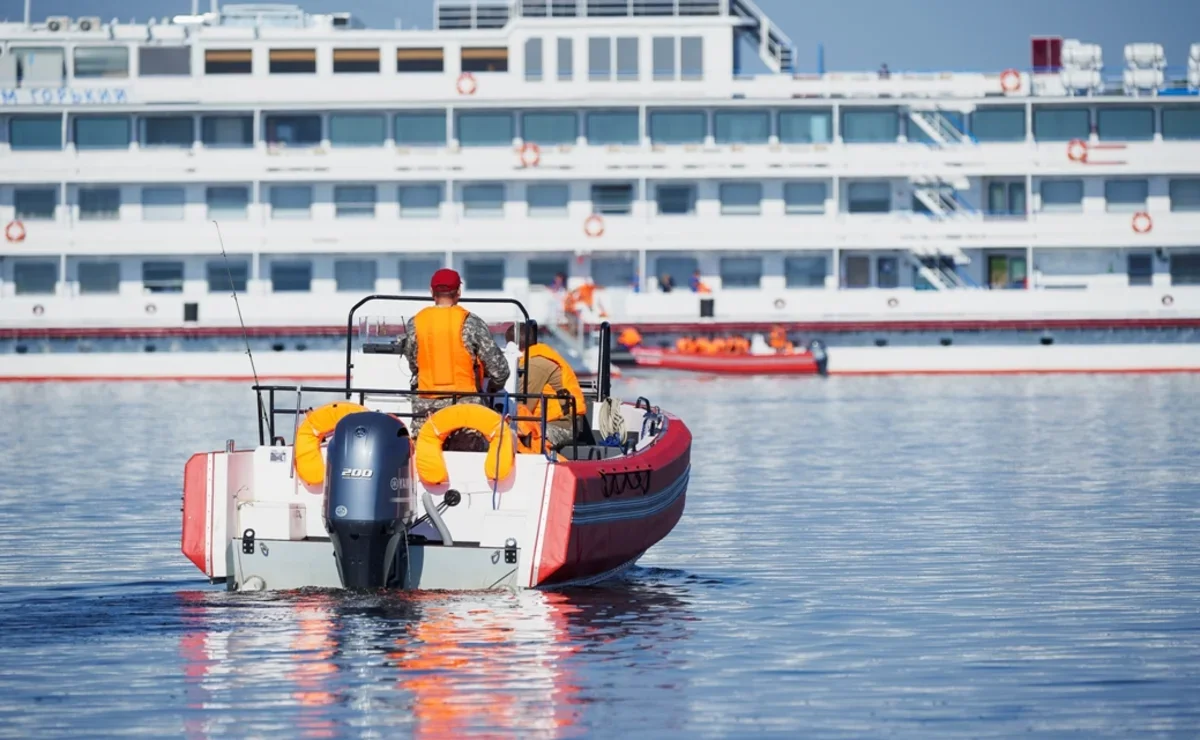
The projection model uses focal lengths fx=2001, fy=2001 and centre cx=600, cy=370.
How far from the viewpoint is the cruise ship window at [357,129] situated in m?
44.9

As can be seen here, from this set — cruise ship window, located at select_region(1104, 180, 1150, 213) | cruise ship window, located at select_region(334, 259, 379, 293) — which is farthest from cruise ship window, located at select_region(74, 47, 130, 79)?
cruise ship window, located at select_region(1104, 180, 1150, 213)

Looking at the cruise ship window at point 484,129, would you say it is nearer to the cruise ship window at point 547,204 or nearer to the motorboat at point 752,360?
the cruise ship window at point 547,204

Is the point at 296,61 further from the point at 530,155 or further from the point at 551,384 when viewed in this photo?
the point at 551,384

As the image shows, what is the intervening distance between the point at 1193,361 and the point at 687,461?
1234 inches

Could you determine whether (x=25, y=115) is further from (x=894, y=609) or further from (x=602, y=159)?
(x=894, y=609)

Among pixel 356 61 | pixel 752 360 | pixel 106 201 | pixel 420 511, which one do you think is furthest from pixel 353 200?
pixel 420 511

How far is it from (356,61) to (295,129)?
209cm

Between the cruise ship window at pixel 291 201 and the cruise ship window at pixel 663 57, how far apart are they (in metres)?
8.31

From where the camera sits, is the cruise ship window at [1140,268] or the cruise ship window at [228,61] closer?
the cruise ship window at [228,61]

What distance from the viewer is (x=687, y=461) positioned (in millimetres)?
15188

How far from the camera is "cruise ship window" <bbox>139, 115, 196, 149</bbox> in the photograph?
4519 centimetres

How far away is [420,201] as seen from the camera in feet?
149

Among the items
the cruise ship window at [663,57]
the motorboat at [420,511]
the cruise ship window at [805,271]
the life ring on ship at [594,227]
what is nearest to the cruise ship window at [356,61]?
the life ring on ship at [594,227]

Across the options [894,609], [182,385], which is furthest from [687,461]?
[182,385]
